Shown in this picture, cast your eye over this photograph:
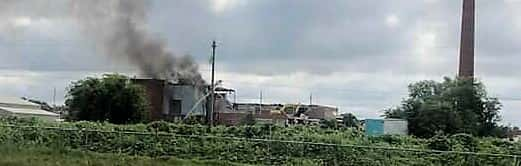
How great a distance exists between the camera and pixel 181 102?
61.0 meters

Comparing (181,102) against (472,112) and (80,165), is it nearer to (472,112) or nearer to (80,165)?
(472,112)

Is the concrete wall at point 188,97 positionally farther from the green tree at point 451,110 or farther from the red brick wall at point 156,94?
the green tree at point 451,110

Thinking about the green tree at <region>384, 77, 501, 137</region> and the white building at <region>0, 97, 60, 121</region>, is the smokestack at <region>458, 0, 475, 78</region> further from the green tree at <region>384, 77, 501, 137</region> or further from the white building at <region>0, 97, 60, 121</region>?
the white building at <region>0, 97, 60, 121</region>

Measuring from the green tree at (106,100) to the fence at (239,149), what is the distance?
21.3 m

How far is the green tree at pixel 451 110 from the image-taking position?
1838 inches

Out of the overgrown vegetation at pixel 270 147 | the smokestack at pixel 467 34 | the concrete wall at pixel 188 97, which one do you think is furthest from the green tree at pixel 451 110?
the overgrown vegetation at pixel 270 147

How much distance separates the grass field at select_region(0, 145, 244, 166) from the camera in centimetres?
1903

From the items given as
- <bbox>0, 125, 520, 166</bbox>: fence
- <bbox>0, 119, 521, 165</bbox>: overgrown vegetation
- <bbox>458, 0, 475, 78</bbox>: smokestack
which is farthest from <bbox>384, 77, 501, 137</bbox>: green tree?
<bbox>0, 125, 520, 166</bbox>: fence

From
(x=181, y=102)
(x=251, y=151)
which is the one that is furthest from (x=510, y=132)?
(x=251, y=151)

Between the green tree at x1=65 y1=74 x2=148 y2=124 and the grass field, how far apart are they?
2353 centimetres

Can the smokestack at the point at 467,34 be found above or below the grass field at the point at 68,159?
above

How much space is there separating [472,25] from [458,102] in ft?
16.2

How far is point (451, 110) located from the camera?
47.7 m

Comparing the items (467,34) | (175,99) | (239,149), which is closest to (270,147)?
(239,149)
